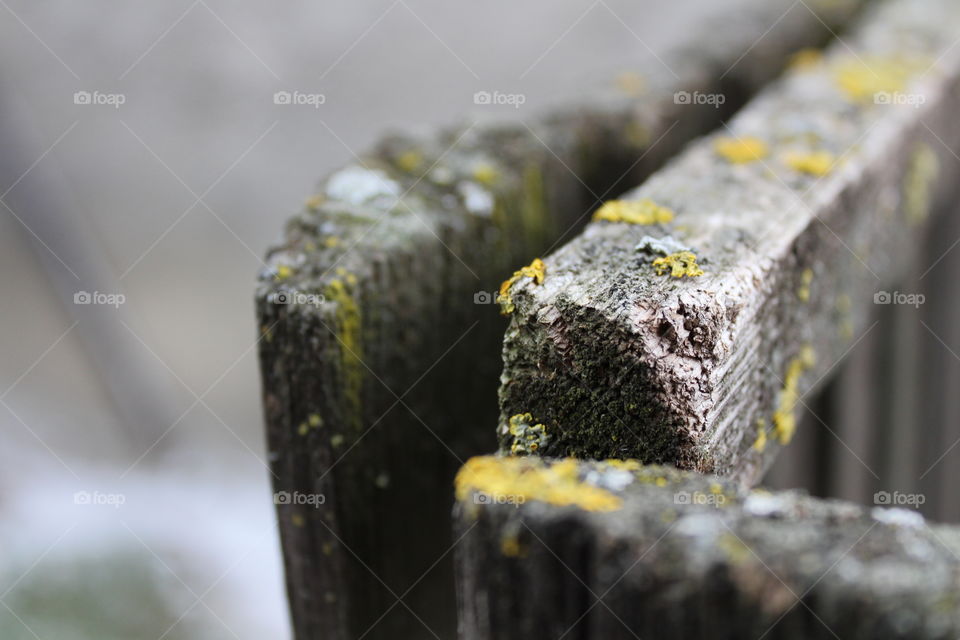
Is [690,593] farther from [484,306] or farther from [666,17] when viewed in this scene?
[666,17]

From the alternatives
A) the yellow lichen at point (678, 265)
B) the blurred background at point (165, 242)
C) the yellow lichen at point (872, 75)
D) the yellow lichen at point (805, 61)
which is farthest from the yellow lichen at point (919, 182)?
the blurred background at point (165, 242)

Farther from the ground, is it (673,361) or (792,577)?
(673,361)

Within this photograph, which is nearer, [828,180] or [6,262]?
[828,180]

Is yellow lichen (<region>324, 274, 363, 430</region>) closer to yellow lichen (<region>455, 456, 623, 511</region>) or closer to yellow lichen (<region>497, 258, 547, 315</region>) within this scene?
yellow lichen (<region>497, 258, 547, 315</region>)

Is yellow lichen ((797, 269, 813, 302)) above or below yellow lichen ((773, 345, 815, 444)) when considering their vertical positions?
above

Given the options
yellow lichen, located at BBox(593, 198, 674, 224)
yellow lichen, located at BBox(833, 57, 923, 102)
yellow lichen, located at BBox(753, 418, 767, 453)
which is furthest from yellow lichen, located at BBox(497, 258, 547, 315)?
yellow lichen, located at BBox(833, 57, 923, 102)

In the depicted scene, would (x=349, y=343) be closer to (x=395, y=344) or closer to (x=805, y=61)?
(x=395, y=344)

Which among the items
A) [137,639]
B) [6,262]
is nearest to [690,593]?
[137,639]
